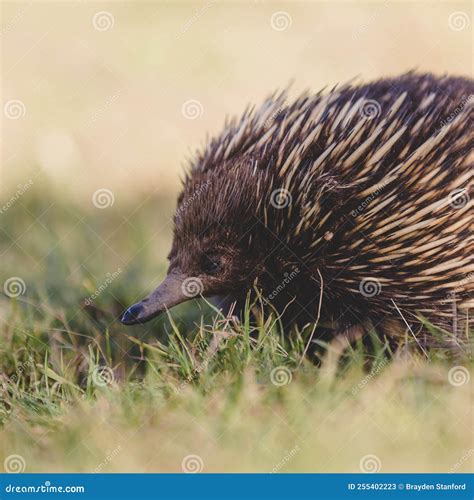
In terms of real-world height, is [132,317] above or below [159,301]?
below

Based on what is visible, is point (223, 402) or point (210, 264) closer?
point (223, 402)

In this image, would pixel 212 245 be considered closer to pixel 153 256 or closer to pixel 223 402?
pixel 223 402

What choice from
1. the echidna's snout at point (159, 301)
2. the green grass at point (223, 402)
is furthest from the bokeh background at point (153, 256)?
the echidna's snout at point (159, 301)

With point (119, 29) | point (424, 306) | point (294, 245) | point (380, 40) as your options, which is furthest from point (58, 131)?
point (424, 306)

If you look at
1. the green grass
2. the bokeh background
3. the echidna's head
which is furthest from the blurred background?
the echidna's head

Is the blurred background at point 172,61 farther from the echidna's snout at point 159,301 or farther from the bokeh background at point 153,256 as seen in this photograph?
the echidna's snout at point 159,301

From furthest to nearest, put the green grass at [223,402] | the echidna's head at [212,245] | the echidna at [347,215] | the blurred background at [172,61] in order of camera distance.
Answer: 1. the blurred background at [172,61]
2. the echidna's head at [212,245]
3. the echidna at [347,215]
4. the green grass at [223,402]

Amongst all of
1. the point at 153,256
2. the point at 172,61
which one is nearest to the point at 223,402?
the point at 153,256
